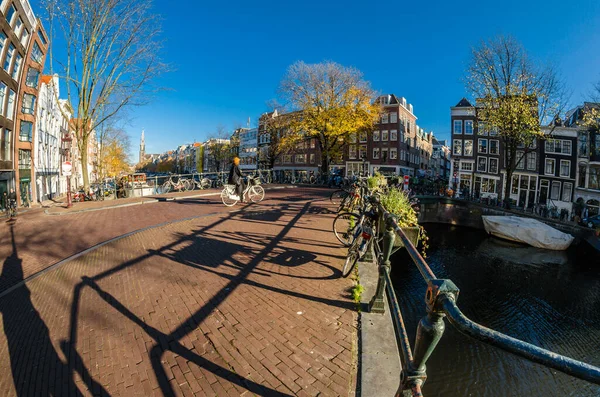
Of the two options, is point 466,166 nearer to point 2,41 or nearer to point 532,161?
point 532,161


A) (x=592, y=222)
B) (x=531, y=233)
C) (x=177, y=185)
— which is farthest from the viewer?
(x=177, y=185)

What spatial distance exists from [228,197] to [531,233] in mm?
18621

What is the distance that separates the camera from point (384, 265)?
304 cm

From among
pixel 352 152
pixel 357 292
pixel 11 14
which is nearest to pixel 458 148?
pixel 352 152

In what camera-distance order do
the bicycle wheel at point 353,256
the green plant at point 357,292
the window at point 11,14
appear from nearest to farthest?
1. the green plant at point 357,292
2. the bicycle wheel at point 353,256
3. the window at point 11,14

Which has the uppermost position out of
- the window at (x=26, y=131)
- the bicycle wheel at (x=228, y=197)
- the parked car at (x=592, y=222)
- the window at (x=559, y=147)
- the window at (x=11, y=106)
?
the window at (x=11, y=106)

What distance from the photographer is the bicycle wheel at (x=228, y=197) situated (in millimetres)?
11534

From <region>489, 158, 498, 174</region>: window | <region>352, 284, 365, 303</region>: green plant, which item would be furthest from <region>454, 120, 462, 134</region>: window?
<region>352, 284, 365, 303</region>: green plant

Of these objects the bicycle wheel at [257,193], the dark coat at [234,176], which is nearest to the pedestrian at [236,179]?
the dark coat at [234,176]

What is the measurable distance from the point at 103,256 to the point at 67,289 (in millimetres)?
1487

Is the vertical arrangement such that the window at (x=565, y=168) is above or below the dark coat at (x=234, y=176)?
above

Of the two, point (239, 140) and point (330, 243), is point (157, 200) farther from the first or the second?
point (239, 140)

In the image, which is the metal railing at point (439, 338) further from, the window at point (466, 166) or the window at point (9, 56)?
the window at point (466, 166)

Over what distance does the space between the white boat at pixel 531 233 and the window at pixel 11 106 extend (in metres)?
37.4
